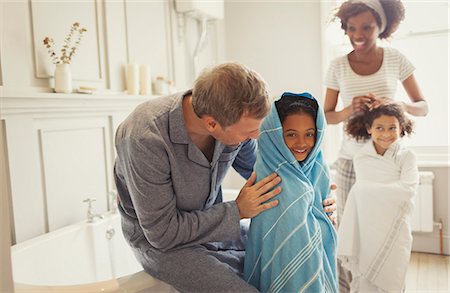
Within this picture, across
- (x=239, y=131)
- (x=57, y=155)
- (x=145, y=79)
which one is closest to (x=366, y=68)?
(x=239, y=131)

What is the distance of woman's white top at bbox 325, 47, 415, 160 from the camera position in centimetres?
171

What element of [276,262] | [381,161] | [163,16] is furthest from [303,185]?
[163,16]

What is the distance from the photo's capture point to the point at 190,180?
1.14m

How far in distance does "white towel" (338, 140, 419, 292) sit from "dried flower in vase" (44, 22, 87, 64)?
1339mm

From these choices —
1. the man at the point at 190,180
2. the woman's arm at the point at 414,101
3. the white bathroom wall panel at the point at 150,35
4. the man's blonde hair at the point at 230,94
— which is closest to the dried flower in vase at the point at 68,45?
the white bathroom wall panel at the point at 150,35

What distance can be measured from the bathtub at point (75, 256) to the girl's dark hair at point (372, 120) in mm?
1083

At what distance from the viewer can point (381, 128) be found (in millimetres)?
1652

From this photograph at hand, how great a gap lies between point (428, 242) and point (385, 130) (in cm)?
123

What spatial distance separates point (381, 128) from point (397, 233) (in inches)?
16.7

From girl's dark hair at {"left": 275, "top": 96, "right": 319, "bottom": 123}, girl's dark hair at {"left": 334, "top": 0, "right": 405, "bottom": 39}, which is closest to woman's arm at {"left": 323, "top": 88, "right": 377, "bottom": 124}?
girl's dark hair at {"left": 334, "top": 0, "right": 405, "bottom": 39}

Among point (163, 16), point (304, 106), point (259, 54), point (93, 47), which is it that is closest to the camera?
point (304, 106)

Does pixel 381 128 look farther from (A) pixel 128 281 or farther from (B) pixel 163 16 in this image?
(B) pixel 163 16

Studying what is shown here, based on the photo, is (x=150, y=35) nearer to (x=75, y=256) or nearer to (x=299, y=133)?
(x=75, y=256)

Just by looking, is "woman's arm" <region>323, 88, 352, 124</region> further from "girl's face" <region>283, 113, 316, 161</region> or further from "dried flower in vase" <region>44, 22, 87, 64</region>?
"dried flower in vase" <region>44, 22, 87, 64</region>
